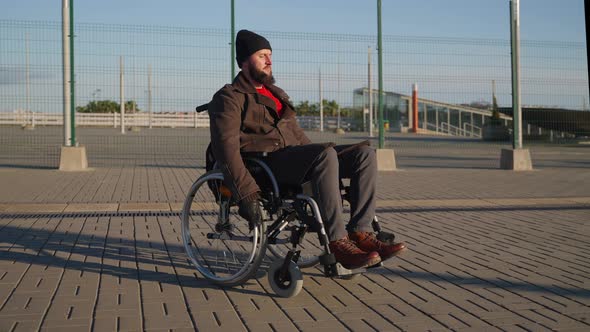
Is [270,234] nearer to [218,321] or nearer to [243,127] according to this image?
[243,127]

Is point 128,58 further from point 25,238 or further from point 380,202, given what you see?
point 25,238

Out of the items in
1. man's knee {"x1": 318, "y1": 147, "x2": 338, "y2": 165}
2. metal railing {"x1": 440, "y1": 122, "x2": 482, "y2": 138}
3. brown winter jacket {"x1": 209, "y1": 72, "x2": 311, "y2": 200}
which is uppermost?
metal railing {"x1": 440, "y1": 122, "x2": 482, "y2": 138}

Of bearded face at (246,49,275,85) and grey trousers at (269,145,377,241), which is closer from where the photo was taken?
grey trousers at (269,145,377,241)

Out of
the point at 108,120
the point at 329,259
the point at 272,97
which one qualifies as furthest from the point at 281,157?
the point at 108,120

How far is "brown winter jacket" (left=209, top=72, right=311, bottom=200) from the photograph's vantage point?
4746mm

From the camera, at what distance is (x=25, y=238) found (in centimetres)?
680

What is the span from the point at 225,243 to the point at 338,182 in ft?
4.24

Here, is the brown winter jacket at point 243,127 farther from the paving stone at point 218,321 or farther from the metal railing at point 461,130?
the metal railing at point 461,130

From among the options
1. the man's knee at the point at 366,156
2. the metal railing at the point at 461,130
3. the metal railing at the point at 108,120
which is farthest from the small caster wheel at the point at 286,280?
the metal railing at the point at 461,130

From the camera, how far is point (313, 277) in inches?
208

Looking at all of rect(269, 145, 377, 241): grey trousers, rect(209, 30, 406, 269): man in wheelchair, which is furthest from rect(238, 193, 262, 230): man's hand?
rect(269, 145, 377, 241): grey trousers

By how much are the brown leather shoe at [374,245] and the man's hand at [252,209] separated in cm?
54

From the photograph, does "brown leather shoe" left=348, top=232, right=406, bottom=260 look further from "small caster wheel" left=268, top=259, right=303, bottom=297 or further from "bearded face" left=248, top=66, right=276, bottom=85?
"bearded face" left=248, top=66, right=276, bottom=85

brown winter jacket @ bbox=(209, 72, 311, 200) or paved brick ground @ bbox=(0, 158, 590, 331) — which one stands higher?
brown winter jacket @ bbox=(209, 72, 311, 200)
